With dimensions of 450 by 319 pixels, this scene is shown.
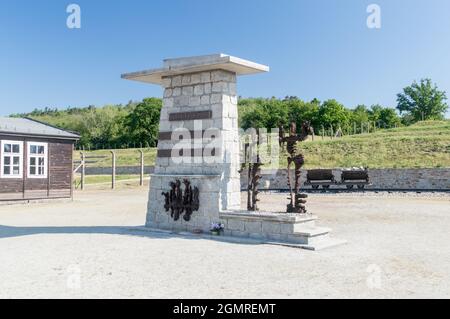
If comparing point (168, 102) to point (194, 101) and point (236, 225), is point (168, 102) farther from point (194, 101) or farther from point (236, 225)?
point (236, 225)

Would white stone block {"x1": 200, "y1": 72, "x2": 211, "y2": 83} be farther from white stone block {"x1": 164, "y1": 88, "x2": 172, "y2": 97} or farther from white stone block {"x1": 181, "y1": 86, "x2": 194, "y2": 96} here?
white stone block {"x1": 164, "y1": 88, "x2": 172, "y2": 97}

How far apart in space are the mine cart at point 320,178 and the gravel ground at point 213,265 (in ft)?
42.6

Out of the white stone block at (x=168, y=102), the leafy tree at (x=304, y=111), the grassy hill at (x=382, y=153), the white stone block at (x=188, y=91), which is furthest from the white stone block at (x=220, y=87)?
the leafy tree at (x=304, y=111)

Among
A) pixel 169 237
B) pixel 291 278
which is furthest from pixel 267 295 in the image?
pixel 169 237

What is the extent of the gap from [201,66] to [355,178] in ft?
55.4

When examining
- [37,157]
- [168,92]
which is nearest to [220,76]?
[168,92]

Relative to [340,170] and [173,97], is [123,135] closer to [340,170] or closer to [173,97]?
[340,170]

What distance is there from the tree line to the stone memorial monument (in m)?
44.7

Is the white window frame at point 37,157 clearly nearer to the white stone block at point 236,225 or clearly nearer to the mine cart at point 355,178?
the white stone block at point 236,225

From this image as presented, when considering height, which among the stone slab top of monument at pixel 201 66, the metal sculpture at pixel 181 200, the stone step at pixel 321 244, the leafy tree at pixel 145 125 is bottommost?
the stone step at pixel 321 244

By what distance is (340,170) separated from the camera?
2609 cm

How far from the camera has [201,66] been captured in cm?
973

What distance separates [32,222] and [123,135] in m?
67.3

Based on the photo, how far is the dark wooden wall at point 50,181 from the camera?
1823cm
